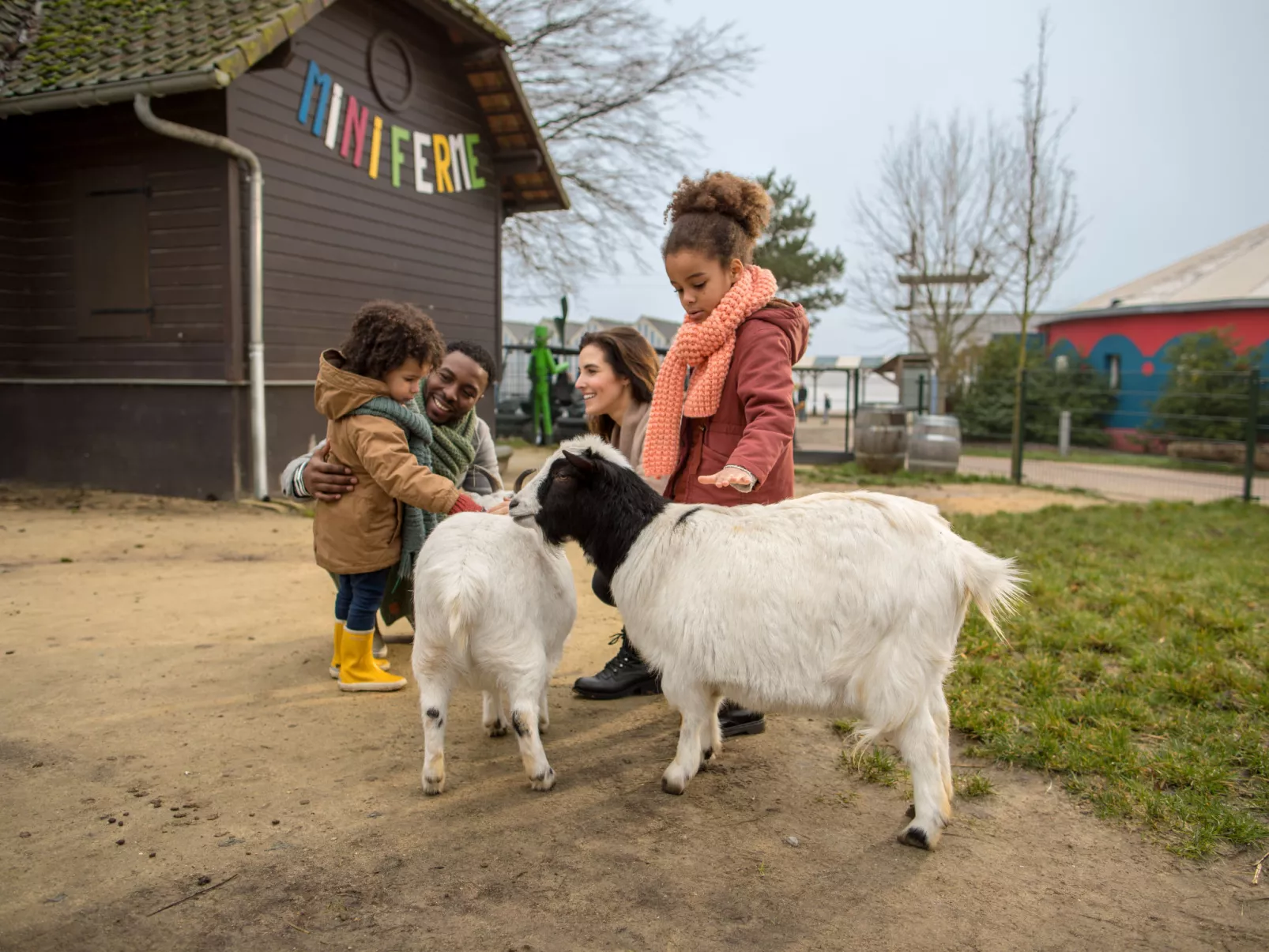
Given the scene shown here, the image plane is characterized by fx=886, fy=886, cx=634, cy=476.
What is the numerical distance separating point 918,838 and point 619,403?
2.10 meters

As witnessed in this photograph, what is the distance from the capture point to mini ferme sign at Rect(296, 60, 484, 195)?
9797 mm

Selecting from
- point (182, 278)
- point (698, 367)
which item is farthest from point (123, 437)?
point (698, 367)

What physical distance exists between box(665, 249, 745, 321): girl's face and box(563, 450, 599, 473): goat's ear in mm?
741

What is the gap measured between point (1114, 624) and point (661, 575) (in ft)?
10.6

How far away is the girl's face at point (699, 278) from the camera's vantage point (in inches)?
125

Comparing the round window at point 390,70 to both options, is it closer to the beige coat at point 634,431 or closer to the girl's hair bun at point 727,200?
the beige coat at point 634,431

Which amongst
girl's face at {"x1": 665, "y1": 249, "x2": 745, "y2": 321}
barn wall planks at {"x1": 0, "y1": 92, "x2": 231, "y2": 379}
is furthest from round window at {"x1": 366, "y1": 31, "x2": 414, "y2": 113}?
girl's face at {"x1": 665, "y1": 249, "x2": 745, "y2": 321}

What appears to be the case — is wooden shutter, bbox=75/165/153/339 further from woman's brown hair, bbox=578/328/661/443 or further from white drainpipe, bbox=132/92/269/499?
woman's brown hair, bbox=578/328/661/443

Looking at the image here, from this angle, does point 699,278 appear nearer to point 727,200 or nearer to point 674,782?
point 727,200

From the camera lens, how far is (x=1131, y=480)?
47.8ft

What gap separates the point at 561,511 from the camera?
3006 mm

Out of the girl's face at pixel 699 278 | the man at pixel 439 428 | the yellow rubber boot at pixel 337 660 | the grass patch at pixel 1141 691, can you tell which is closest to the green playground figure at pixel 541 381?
the grass patch at pixel 1141 691

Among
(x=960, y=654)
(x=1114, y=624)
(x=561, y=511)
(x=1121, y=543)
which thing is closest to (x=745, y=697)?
(x=561, y=511)

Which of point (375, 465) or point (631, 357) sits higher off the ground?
point (631, 357)
